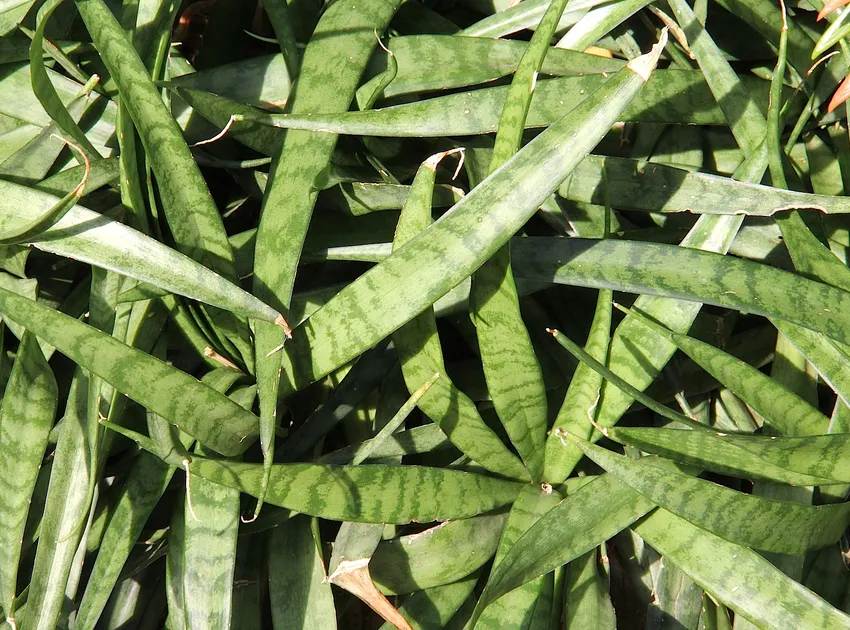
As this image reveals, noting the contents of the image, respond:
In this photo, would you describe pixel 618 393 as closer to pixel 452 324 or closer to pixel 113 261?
pixel 452 324

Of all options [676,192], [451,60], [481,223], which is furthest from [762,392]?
[451,60]

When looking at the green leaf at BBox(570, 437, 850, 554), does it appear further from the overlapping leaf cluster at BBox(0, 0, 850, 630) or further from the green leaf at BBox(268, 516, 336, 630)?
the green leaf at BBox(268, 516, 336, 630)

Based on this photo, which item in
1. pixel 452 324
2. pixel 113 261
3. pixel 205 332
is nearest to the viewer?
pixel 113 261

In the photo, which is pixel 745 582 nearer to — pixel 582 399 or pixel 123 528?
pixel 582 399

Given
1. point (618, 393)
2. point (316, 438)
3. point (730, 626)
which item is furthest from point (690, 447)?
point (316, 438)

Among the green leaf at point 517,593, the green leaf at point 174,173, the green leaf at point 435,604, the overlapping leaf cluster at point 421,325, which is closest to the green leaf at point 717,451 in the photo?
the overlapping leaf cluster at point 421,325

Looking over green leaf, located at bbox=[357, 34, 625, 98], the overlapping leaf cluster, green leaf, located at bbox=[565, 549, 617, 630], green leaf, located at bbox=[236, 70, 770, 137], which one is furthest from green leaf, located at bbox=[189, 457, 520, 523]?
green leaf, located at bbox=[357, 34, 625, 98]

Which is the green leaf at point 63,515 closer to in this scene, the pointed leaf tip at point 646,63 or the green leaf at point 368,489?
the green leaf at point 368,489
